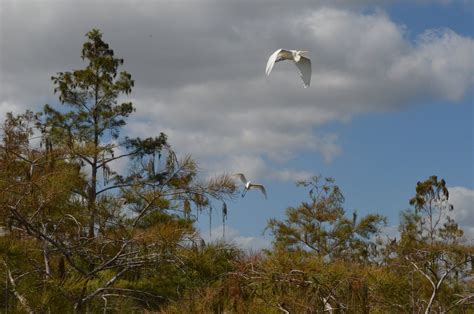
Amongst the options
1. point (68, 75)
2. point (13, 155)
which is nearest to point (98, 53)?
point (68, 75)

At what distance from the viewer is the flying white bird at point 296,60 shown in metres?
7.98

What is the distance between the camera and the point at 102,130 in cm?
1520

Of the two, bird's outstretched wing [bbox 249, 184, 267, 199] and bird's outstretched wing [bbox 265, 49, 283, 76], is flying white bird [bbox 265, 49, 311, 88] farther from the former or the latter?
bird's outstretched wing [bbox 249, 184, 267, 199]

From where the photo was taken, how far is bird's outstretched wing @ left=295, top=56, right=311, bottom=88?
26.0 feet

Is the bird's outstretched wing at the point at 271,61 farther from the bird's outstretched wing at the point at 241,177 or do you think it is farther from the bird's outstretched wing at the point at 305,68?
the bird's outstretched wing at the point at 241,177

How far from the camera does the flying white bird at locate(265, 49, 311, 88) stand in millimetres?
7984

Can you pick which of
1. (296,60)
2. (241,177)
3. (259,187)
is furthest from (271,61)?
(259,187)

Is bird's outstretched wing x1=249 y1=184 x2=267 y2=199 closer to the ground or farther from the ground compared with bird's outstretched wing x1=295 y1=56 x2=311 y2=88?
closer to the ground

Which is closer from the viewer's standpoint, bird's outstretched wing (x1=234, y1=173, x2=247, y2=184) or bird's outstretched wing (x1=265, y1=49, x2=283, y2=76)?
bird's outstretched wing (x1=265, y1=49, x2=283, y2=76)

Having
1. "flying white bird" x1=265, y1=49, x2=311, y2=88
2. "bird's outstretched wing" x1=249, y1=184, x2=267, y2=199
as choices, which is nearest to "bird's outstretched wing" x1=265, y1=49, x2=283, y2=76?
"flying white bird" x1=265, y1=49, x2=311, y2=88

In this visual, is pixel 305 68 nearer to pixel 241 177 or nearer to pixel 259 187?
pixel 241 177

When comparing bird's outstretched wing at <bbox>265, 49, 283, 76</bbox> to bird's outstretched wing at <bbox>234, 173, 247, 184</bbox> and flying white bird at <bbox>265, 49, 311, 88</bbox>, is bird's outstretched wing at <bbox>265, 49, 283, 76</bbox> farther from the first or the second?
bird's outstretched wing at <bbox>234, 173, 247, 184</bbox>

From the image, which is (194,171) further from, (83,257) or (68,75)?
(68,75)

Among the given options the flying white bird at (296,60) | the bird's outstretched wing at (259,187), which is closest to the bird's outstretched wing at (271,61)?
the flying white bird at (296,60)
